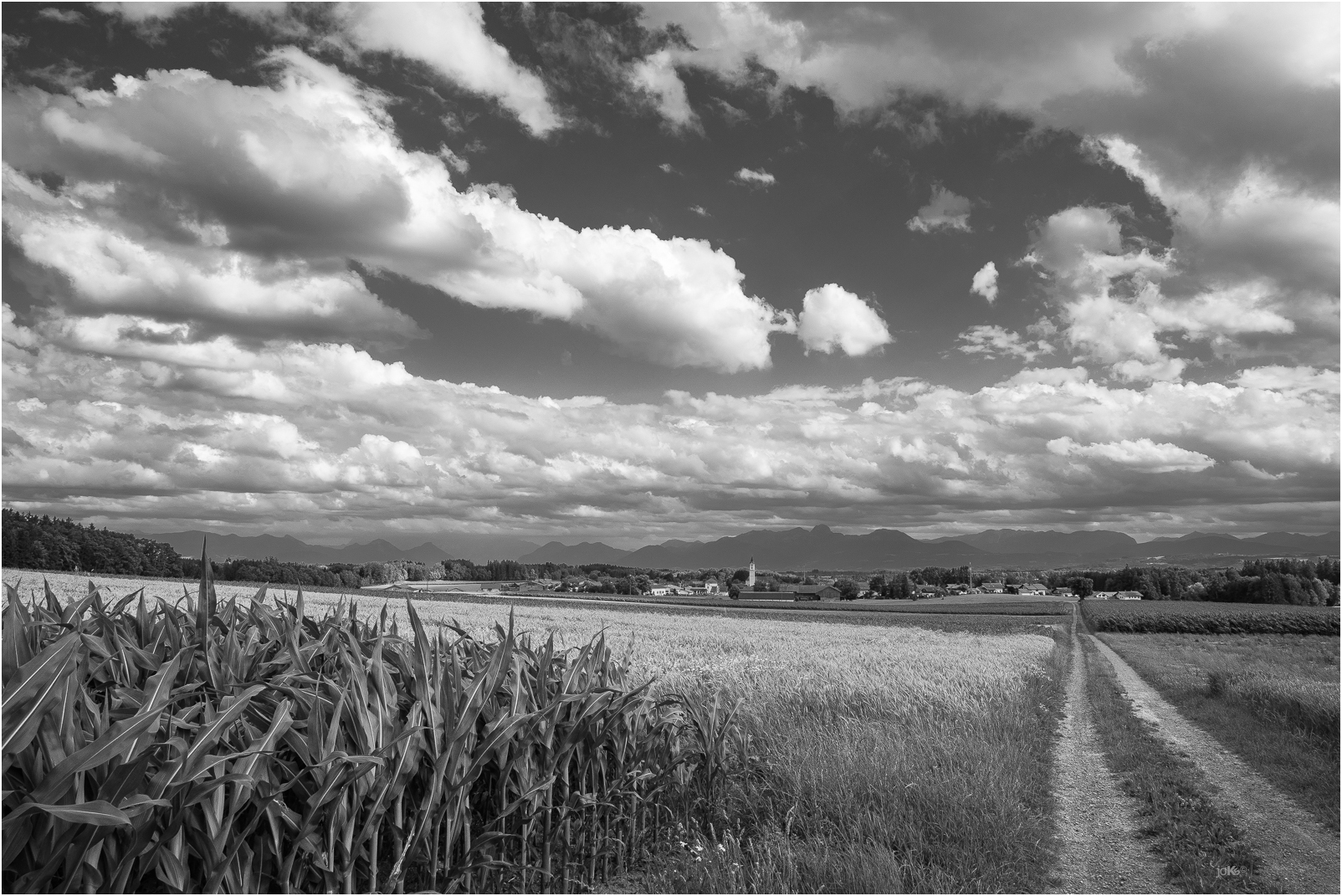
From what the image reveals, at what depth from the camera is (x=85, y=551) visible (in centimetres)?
8575

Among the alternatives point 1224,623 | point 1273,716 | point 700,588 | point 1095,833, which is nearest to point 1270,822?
point 1095,833

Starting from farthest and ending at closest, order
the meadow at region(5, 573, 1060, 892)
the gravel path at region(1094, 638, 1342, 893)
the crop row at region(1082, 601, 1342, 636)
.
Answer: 1. the crop row at region(1082, 601, 1342, 636)
2. the gravel path at region(1094, 638, 1342, 893)
3. the meadow at region(5, 573, 1060, 892)

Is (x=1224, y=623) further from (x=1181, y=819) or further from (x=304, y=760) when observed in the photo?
(x=304, y=760)

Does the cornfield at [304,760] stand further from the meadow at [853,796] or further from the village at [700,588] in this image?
the village at [700,588]

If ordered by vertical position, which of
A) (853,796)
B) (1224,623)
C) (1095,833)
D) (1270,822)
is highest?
(853,796)

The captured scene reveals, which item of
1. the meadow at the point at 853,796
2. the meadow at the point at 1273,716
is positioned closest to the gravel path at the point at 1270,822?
the meadow at the point at 1273,716

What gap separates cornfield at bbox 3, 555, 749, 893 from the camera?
11.2ft

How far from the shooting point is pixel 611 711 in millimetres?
6332

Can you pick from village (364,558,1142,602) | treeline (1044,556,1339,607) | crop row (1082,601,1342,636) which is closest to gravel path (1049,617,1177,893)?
crop row (1082,601,1342,636)

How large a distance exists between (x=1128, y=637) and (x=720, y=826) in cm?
7757

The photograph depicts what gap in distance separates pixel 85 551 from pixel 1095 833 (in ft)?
347

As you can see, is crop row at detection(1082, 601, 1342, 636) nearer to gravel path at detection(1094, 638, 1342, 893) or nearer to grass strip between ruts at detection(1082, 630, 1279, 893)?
gravel path at detection(1094, 638, 1342, 893)

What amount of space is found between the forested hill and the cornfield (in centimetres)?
8211

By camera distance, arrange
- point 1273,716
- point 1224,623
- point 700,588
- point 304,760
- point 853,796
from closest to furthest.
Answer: point 304,760 < point 853,796 < point 1273,716 < point 1224,623 < point 700,588
